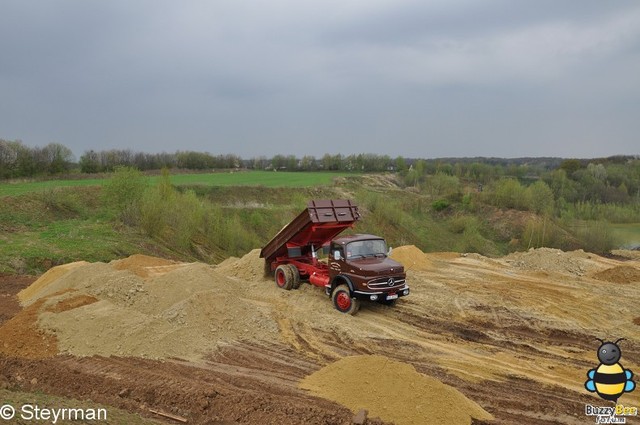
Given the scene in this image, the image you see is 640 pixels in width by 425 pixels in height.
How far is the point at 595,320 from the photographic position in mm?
13383

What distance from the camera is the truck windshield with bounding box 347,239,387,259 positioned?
531 inches

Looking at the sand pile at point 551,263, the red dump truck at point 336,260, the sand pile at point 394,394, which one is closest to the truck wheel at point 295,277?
the red dump truck at point 336,260

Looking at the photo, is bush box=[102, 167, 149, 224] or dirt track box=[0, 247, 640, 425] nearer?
dirt track box=[0, 247, 640, 425]

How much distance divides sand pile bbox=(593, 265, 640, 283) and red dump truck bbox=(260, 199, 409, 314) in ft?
37.2

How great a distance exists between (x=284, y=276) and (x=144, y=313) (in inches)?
189

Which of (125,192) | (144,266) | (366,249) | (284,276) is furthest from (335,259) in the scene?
(125,192)

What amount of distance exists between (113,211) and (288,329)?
2409cm

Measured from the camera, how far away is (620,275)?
19.3 meters

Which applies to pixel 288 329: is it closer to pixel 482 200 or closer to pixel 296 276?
pixel 296 276

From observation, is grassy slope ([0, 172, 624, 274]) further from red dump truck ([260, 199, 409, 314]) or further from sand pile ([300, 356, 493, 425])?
sand pile ([300, 356, 493, 425])

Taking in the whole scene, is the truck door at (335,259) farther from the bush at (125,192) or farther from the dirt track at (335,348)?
the bush at (125,192)

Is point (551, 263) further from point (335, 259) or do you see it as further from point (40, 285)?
point (40, 285)

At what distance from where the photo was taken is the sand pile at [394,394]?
23.2 feet

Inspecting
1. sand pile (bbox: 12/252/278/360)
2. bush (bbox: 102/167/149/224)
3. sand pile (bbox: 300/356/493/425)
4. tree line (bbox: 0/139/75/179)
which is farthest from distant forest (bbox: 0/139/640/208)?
sand pile (bbox: 300/356/493/425)
